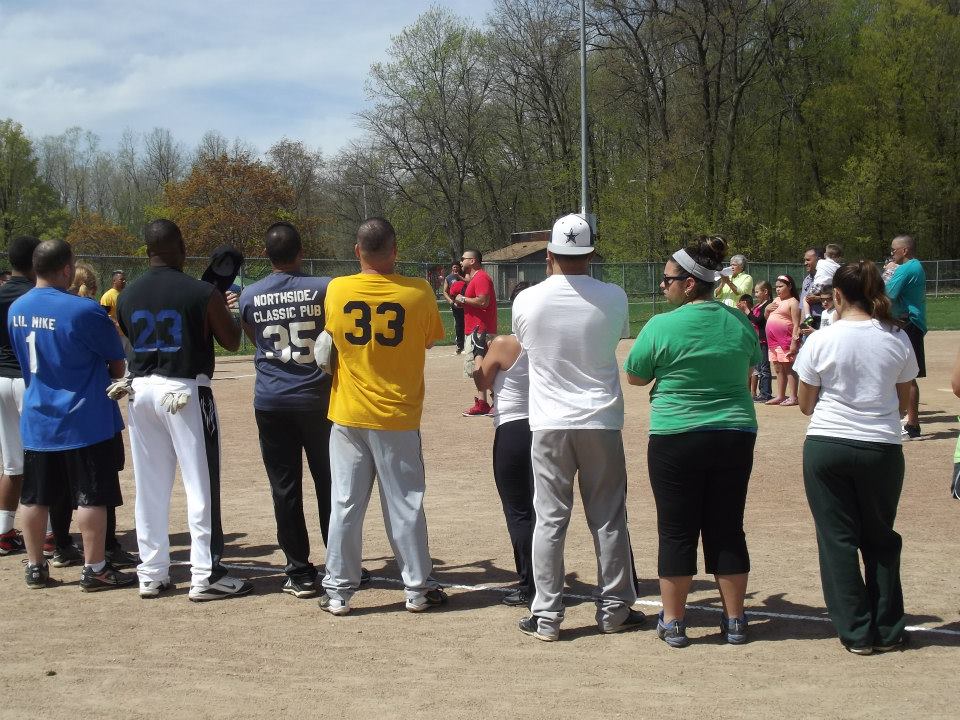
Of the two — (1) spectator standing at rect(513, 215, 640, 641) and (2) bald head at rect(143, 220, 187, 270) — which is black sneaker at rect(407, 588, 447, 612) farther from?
(2) bald head at rect(143, 220, 187, 270)

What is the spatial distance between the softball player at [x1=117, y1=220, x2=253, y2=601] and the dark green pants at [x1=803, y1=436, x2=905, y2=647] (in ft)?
A: 11.4

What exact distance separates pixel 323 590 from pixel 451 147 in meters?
52.1

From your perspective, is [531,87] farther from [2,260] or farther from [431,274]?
[2,260]

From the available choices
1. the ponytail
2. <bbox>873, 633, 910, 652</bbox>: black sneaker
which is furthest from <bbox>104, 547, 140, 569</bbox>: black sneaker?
the ponytail

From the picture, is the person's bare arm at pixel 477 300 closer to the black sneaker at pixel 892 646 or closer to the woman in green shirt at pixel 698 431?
the woman in green shirt at pixel 698 431

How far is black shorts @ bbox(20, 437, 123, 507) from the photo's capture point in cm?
589

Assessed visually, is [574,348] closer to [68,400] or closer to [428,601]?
[428,601]

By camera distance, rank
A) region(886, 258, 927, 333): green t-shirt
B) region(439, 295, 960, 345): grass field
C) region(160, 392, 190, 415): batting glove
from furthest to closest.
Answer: region(439, 295, 960, 345): grass field, region(886, 258, 927, 333): green t-shirt, region(160, 392, 190, 415): batting glove

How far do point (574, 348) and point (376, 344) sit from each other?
44.9 inches

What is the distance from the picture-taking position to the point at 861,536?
15.5 ft

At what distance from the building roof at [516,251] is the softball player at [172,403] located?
2137 inches

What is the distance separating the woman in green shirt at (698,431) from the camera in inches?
184

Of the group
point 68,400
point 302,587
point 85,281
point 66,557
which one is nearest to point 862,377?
point 302,587

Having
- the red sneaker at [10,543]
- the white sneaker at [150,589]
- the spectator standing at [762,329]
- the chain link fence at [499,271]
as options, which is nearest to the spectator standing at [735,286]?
the spectator standing at [762,329]
